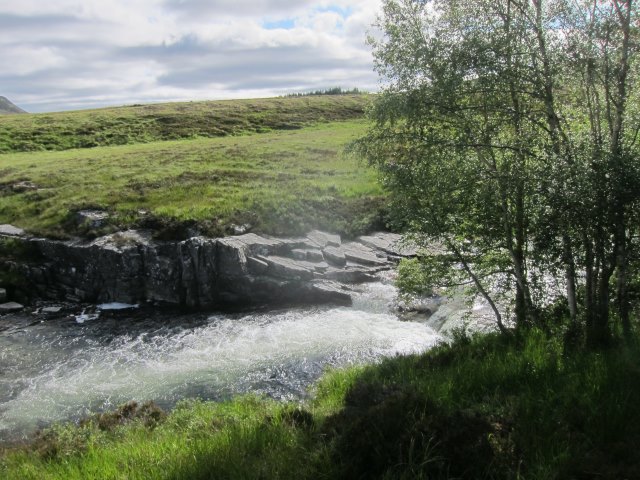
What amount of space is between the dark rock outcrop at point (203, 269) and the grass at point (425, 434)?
12.9 m

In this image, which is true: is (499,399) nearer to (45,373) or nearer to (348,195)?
(45,373)

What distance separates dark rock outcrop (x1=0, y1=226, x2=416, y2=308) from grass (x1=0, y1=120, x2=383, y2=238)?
1698 millimetres

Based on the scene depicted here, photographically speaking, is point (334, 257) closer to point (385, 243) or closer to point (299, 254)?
point (299, 254)

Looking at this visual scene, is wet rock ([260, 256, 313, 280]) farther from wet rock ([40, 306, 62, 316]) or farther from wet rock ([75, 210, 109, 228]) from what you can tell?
wet rock ([75, 210, 109, 228])

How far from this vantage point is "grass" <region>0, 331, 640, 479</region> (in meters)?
6.92

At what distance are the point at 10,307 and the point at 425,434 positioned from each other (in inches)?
963

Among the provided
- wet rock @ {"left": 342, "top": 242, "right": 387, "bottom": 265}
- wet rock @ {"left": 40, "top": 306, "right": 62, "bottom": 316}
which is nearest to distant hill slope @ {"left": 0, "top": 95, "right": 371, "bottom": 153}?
wet rock @ {"left": 40, "top": 306, "right": 62, "bottom": 316}

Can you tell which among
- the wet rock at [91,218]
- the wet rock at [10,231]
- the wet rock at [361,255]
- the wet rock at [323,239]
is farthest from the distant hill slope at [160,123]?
the wet rock at [361,255]

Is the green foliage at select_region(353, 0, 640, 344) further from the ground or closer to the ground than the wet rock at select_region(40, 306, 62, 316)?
further from the ground

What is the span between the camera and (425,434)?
7.35 metres

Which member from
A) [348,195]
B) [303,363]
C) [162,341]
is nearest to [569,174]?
[303,363]

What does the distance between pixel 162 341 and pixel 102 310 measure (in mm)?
6267

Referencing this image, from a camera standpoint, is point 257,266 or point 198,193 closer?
point 257,266

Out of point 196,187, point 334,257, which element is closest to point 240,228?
point 334,257
